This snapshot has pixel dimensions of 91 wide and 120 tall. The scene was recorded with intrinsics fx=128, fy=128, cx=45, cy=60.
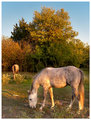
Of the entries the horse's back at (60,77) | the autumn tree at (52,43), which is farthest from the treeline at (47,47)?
the horse's back at (60,77)

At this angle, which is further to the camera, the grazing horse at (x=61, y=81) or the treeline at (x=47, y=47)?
the treeline at (x=47, y=47)

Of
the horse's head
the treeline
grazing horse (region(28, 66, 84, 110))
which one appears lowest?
the horse's head

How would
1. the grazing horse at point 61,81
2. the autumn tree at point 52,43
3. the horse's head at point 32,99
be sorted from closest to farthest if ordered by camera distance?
the grazing horse at point 61,81, the horse's head at point 32,99, the autumn tree at point 52,43

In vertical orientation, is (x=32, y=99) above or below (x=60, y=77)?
below

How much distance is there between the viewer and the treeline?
1423 cm

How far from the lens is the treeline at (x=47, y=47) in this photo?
46.7 ft

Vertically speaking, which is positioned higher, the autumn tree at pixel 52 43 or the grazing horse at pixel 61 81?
the autumn tree at pixel 52 43

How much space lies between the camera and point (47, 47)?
14836 mm

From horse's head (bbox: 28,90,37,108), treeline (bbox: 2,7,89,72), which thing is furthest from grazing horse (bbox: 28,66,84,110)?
treeline (bbox: 2,7,89,72)

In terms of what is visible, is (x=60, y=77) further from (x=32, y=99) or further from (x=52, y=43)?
(x=52, y=43)

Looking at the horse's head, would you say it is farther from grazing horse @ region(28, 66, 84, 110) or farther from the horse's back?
the horse's back

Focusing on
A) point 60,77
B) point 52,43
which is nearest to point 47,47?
point 52,43

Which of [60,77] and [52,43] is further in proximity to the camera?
[52,43]

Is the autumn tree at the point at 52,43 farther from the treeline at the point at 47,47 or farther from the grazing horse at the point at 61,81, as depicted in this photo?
the grazing horse at the point at 61,81
